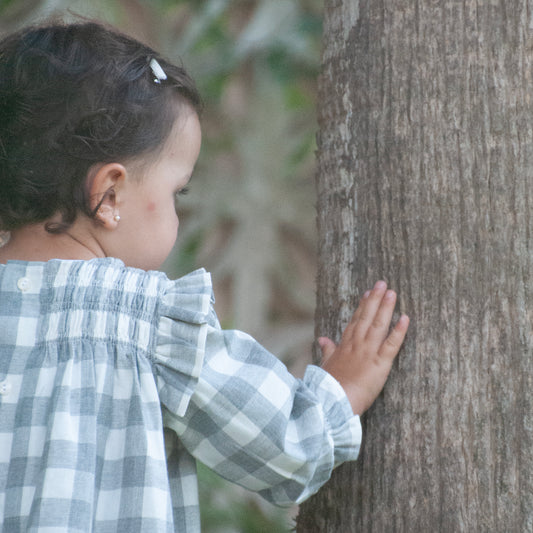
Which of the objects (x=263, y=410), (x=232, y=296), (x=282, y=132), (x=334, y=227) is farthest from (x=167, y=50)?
(x=263, y=410)

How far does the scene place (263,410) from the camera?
1.61 m

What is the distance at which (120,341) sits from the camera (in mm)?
1600

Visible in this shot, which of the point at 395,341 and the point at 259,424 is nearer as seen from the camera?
the point at 259,424

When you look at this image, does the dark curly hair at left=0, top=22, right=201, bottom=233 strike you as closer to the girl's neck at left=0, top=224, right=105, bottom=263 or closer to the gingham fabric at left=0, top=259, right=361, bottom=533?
the girl's neck at left=0, top=224, right=105, bottom=263

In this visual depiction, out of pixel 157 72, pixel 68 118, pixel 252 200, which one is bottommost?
pixel 68 118

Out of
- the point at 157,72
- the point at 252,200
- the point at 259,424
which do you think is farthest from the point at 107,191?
Result: the point at 252,200

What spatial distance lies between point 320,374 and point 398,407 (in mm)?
198

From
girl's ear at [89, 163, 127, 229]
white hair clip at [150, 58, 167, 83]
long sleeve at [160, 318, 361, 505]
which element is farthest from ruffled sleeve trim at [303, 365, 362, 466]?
white hair clip at [150, 58, 167, 83]

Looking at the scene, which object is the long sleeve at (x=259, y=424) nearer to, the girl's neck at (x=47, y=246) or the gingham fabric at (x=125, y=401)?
the gingham fabric at (x=125, y=401)

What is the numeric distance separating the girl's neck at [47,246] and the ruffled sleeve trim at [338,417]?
21.2 inches

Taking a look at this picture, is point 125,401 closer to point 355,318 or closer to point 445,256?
point 355,318

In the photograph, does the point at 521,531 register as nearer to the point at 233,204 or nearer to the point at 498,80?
the point at 498,80

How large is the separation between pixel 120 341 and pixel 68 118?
19.4 inches

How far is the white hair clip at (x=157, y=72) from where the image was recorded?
1.83 metres
